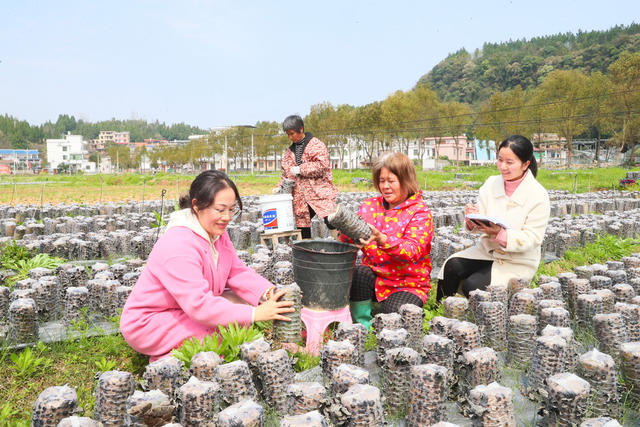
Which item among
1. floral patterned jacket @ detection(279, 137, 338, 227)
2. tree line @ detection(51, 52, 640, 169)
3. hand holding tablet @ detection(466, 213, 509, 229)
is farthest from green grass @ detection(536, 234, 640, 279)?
tree line @ detection(51, 52, 640, 169)

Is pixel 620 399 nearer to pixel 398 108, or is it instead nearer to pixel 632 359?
pixel 632 359

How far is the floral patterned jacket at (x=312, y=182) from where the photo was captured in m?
5.11

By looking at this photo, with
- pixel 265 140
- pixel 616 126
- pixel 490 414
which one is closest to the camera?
pixel 490 414

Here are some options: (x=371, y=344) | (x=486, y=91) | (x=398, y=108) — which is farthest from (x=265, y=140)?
(x=371, y=344)

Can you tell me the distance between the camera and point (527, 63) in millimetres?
80562

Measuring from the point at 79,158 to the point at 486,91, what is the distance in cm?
8446

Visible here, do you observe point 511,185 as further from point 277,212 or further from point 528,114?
point 528,114

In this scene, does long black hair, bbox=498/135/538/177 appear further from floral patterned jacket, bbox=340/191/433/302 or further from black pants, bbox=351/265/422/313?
black pants, bbox=351/265/422/313

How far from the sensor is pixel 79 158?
94438 mm

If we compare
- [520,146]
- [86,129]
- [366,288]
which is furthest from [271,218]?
[86,129]

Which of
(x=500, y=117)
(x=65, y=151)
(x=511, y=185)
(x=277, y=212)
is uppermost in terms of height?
(x=65, y=151)

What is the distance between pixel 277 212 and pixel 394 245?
2128mm

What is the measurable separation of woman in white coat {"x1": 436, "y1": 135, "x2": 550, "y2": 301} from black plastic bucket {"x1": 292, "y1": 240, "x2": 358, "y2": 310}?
3.99ft

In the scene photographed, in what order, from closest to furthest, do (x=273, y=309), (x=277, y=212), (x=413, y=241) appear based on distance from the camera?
(x=273, y=309), (x=413, y=241), (x=277, y=212)
